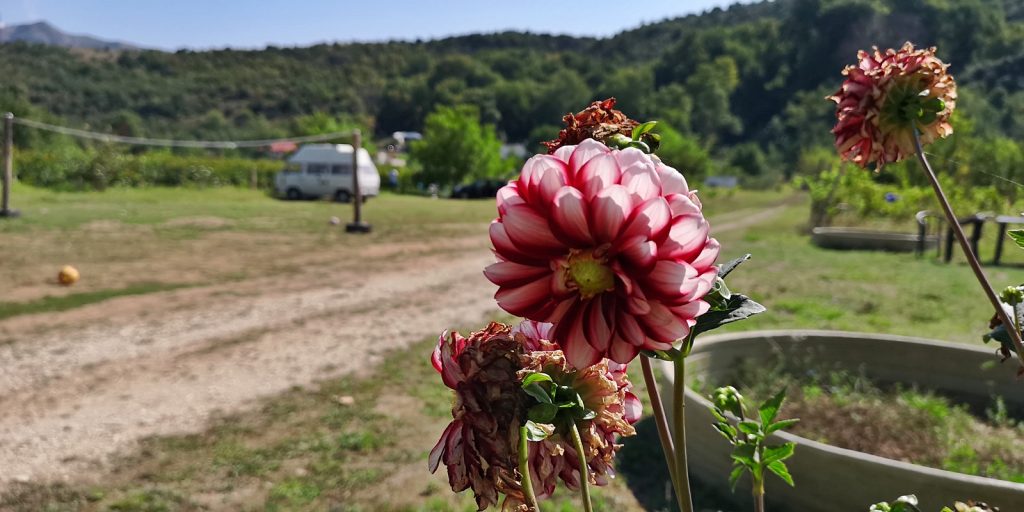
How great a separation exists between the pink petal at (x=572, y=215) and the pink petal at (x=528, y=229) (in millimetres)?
10

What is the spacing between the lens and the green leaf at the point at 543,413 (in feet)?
1.72

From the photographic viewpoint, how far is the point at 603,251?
0.47 metres

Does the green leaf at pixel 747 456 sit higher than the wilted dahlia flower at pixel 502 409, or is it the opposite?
the wilted dahlia flower at pixel 502 409

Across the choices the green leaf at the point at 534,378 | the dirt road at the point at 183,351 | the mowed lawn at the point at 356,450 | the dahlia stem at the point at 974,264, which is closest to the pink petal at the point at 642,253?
the green leaf at the point at 534,378

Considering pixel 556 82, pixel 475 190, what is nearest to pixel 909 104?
pixel 475 190

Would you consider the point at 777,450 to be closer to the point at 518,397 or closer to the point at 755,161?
the point at 518,397

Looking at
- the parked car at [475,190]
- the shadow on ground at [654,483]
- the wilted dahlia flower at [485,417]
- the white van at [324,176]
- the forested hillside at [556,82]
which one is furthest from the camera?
the forested hillside at [556,82]

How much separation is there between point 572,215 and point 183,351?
220 inches

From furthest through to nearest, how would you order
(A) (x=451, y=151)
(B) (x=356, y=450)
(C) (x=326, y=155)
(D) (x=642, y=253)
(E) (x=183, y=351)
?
(A) (x=451, y=151) → (C) (x=326, y=155) → (E) (x=183, y=351) → (B) (x=356, y=450) → (D) (x=642, y=253)

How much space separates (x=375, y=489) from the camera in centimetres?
319

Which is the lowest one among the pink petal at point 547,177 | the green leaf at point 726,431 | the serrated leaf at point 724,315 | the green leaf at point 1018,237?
the green leaf at point 726,431

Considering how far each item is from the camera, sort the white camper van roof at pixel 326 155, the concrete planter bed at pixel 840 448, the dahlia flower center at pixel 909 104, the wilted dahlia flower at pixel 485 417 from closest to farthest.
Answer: the wilted dahlia flower at pixel 485 417, the dahlia flower center at pixel 909 104, the concrete planter bed at pixel 840 448, the white camper van roof at pixel 326 155

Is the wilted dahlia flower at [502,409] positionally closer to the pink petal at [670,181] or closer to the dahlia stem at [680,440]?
the dahlia stem at [680,440]

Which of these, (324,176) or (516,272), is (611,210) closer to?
(516,272)
